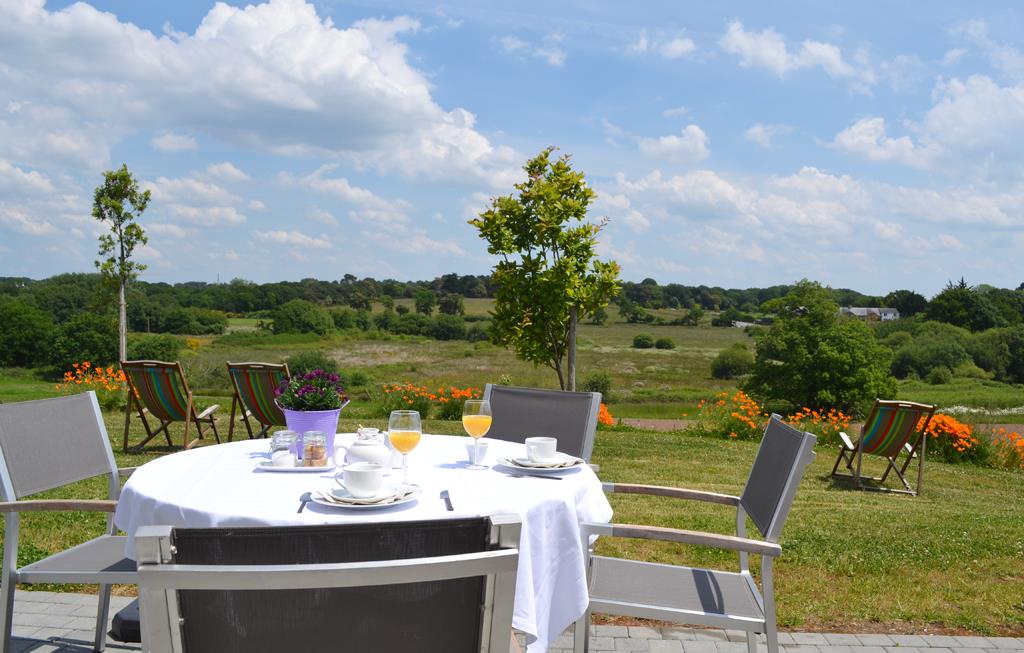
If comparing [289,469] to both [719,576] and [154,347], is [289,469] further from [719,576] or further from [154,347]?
[154,347]

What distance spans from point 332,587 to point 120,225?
1689 centimetres

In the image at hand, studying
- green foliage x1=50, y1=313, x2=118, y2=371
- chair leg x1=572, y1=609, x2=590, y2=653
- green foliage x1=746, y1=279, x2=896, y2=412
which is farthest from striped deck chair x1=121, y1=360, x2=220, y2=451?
green foliage x1=746, y1=279, x2=896, y2=412

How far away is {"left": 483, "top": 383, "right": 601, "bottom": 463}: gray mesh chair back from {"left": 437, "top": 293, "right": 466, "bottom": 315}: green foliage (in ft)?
102

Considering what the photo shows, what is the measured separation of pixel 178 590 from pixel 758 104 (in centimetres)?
1951

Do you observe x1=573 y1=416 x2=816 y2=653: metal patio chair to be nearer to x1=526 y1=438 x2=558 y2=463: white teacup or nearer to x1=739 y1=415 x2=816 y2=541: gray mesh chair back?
x1=739 y1=415 x2=816 y2=541: gray mesh chair back

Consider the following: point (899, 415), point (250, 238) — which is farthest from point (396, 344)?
point (899, 415)

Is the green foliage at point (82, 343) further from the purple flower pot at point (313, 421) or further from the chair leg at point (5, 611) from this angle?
the purple flower pot at point (313, 421)

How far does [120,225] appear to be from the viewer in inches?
625

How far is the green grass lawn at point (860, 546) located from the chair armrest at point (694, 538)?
1399mm

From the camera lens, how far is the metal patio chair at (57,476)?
2406mm

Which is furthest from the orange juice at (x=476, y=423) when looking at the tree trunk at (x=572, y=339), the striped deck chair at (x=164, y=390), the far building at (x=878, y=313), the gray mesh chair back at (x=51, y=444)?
the far building at (x=878, y=313)

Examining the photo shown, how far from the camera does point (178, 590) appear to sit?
3.69ft

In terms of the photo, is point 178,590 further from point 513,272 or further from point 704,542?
point 513,272

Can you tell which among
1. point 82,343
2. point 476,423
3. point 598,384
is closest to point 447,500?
point 476,423
